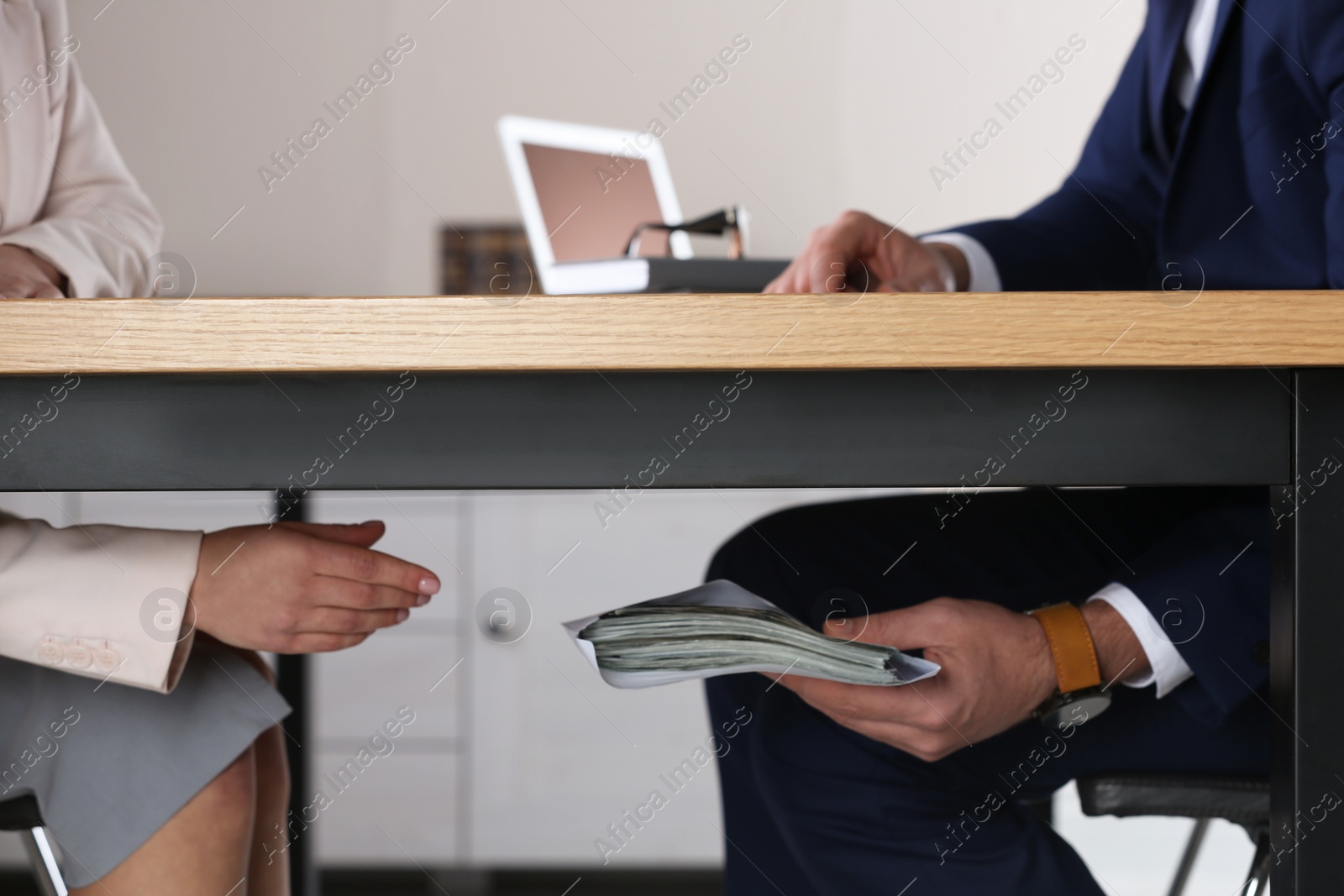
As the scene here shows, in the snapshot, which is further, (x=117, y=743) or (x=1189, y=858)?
(x=1189, y=858)

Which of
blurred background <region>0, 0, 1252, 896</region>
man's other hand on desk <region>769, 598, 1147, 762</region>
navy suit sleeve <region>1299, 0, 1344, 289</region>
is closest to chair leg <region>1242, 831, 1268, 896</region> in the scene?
man's other hand on desk <region>769, 598, 1147, 762</region>

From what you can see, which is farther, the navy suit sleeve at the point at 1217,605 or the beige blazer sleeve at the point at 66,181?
the beige blazer sleeve at the point at 66,181

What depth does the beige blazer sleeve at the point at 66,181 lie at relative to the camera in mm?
780

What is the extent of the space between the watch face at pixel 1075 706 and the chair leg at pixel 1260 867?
264 millimetres

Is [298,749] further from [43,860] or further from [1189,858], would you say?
[1189,858]

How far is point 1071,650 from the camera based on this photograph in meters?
0.61

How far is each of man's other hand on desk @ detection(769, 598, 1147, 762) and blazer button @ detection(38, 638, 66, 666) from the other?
401mm

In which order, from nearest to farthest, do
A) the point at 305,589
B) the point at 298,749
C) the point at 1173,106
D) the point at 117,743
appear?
1. the point at 305,589
2. the point at 117,743
3. the point at 1173,106
4. the point at 298,749

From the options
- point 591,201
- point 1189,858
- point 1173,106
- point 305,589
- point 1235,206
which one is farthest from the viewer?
point 591,201

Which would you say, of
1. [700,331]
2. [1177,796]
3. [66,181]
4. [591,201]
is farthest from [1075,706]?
[591,201]

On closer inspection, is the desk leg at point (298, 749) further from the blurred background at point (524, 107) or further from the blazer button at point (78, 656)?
the blurred background at point (524, 107)

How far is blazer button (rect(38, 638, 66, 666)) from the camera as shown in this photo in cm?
58

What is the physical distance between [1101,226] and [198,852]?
3.03 ft

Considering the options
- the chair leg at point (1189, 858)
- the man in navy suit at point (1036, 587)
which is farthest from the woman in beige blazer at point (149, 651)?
the chair leg at point (1189, 858)
